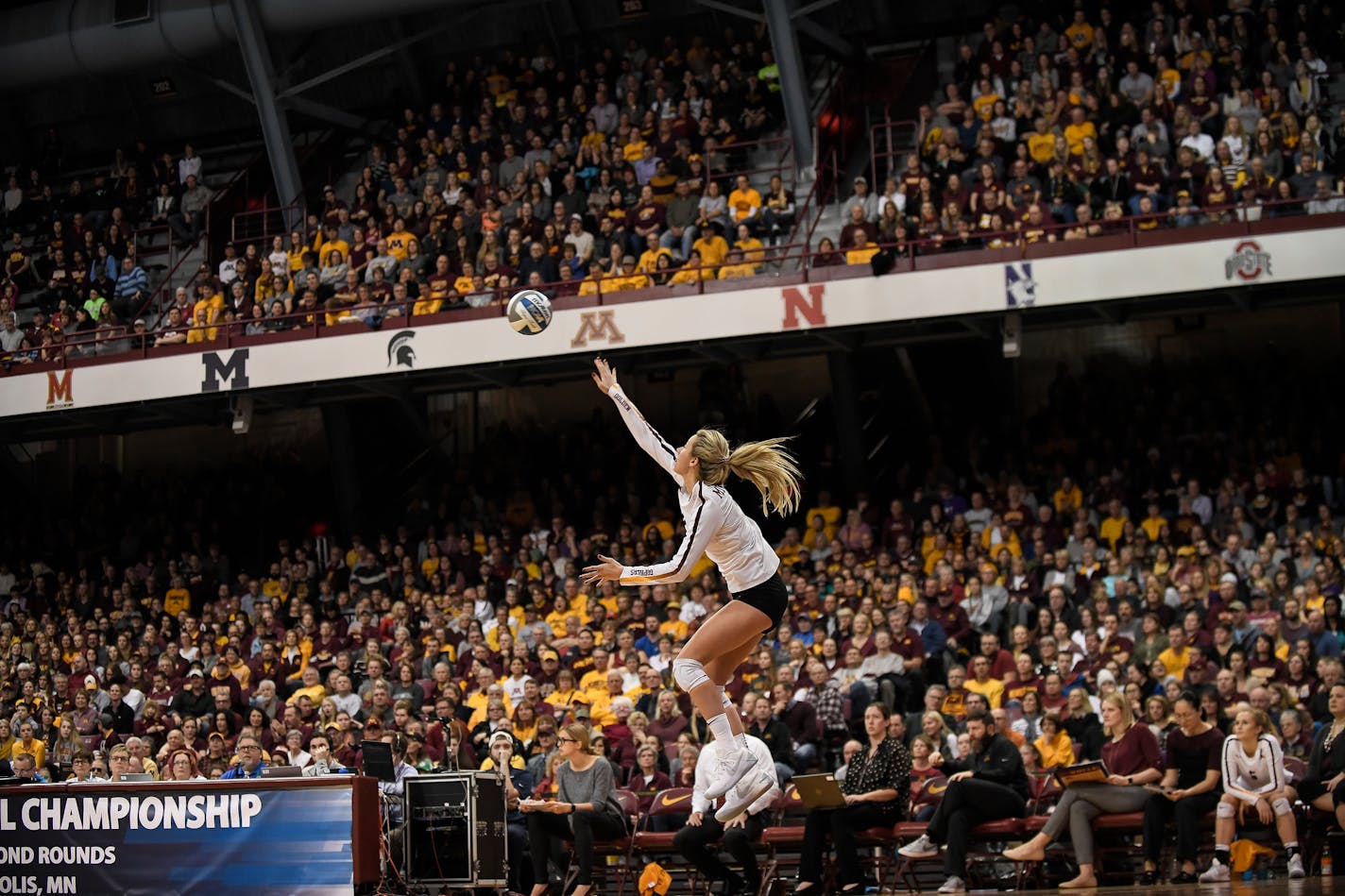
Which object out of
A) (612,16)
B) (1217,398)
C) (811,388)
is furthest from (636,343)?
(612,16)

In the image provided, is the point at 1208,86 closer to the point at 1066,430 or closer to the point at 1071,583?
the point at 1066,430

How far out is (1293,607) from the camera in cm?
1593

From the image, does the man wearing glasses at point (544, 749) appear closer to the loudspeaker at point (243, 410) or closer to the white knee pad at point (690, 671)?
the white knee pad at point (690, 671)

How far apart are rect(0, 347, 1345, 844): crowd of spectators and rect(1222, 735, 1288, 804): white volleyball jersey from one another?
3.42 ft

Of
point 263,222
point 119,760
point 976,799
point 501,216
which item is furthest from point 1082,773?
point 263,222

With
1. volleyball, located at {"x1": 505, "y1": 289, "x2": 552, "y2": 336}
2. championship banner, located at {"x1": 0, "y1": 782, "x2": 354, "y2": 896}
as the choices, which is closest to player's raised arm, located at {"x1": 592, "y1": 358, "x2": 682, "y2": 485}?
volleyball, located at {"x1": 505, "y1": 289, "x2": 552, "y2": 336}

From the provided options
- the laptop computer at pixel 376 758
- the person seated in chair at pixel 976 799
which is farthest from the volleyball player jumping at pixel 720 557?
the laptop computer at pixel 376 758

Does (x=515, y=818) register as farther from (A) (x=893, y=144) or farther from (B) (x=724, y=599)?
(A) (x=893, y=144)

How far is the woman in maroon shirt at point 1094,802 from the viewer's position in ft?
41.5

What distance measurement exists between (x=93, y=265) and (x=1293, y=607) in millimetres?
20629

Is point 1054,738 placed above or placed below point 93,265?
below

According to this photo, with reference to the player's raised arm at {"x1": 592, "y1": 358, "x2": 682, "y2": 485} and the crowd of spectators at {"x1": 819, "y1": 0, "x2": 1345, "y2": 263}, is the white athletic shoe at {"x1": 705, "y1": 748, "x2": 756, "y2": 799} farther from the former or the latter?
the crowd of spectators at {"x1": 819, "y1": 0, "x2": 1345, "y2": 263}

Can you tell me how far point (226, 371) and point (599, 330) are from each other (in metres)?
5.73

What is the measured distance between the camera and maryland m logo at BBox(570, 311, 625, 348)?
20.9m
